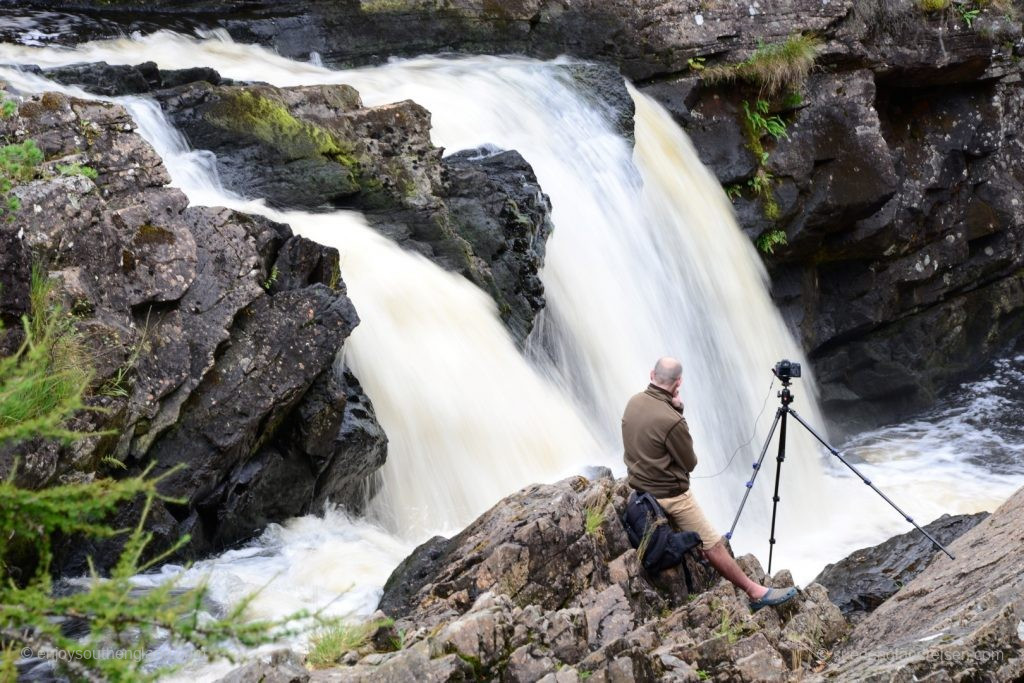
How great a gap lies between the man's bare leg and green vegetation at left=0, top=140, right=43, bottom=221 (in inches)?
181

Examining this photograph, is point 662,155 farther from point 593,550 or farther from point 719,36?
point 593,550

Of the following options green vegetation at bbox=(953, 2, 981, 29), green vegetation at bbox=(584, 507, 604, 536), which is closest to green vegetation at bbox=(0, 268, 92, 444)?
green vegetation at bbox=(584, 507, 604, 536)

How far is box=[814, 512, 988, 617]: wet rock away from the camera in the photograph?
27.2 ft

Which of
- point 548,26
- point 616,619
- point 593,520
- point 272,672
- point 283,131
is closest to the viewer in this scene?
point 272,672

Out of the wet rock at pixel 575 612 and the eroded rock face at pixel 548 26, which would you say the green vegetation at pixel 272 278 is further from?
the eroded rock face at pixel 548 26

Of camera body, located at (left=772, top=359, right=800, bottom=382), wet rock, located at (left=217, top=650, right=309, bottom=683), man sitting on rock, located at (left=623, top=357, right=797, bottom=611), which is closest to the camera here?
wet rock, located at (left=217, top=650, right=309, bottom=683)

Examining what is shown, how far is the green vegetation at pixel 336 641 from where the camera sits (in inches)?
203

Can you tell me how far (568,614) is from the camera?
549cm

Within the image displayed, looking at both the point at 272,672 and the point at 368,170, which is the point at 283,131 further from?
the point at 272,672

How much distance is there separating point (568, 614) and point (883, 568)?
14.1 feet

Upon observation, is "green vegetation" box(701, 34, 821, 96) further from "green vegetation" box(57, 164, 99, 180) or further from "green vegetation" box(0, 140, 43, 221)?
"green vegetation" box(0, 140, 43, 221)

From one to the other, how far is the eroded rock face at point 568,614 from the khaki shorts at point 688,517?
234mm

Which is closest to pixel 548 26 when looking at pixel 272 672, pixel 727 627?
pixel 727 627

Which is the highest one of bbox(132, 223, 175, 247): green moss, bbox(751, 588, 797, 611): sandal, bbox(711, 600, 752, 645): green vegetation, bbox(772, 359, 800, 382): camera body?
bbox(132, 223, 175, 247): green moss
